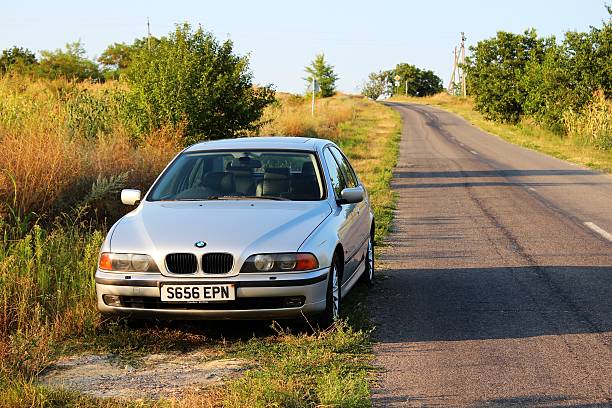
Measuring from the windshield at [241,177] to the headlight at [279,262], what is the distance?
123 cm

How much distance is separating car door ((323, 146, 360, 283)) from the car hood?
0.26 meters

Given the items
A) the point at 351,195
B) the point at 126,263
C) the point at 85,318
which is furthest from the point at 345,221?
the point at 85,318

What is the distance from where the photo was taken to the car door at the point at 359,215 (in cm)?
800

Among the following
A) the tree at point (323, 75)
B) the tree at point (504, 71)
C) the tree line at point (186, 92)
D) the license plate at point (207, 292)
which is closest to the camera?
the license plate at point (207, 292)

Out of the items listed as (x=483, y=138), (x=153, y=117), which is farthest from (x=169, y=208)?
(x=483, y=138)

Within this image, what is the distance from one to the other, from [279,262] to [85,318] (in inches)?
62.5

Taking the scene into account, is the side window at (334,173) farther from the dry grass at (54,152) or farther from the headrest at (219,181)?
the dry grass at (54,152)

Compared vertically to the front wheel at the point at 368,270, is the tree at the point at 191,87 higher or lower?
higher

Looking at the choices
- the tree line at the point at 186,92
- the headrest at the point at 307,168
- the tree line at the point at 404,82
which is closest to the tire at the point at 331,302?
the headrest at the point at 307,168

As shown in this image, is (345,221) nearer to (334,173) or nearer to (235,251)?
(334,173)

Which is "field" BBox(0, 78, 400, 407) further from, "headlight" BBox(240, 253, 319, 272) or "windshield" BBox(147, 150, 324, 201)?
"windshield" BBox(147, 150, 324, 201)

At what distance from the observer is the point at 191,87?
54.4 feet

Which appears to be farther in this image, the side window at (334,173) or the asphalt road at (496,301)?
the side window at (334,173)

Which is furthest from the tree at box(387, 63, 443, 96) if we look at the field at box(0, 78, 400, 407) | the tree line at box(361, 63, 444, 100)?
the field at box(0, 78, 400, 407)
